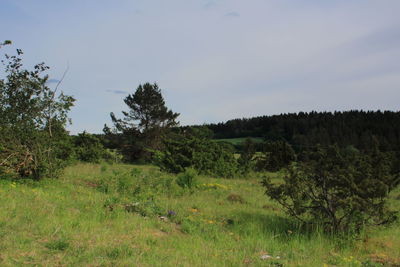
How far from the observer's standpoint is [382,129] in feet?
141

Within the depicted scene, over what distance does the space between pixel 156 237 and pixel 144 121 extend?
33.2 meters

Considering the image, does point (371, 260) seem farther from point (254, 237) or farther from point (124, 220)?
point (124, 220)

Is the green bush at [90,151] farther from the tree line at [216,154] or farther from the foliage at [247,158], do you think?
the foliage at [247,158]

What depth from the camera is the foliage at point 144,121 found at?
36719 millimetres

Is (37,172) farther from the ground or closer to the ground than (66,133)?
closer to the ground

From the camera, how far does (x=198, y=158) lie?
1794 cm

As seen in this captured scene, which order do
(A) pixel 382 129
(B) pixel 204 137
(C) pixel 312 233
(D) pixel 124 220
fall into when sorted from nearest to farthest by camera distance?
(D) pixel 124 220 → (C) pixel 312 233 → (B) pixel 204 137 → (A) pixel 382 129

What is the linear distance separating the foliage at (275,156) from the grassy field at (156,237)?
1562 centimetres

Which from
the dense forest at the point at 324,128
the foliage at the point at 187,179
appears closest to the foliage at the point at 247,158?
the foliage at the point at 187,179

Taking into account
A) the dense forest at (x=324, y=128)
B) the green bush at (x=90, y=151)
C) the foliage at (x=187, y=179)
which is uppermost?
the dense forest at (x=324, y=128)

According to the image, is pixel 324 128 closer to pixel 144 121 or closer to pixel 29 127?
pixel 144 121

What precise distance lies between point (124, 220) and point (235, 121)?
6428 cm

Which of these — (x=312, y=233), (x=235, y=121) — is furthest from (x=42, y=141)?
(x=235, y=121)

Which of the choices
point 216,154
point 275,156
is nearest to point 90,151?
point 216,154
